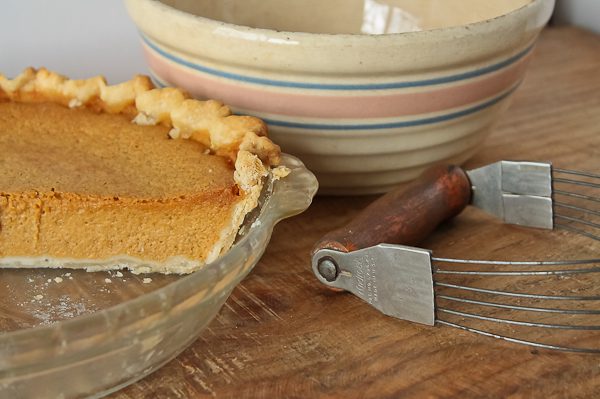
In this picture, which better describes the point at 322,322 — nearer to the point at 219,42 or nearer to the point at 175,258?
the point at 175,258

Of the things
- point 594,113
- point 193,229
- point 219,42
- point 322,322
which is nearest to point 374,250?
point 322,322

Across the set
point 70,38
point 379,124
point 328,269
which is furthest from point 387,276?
point 70,38

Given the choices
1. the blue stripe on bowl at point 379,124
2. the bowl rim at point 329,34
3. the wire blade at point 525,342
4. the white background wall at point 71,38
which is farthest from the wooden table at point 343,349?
the white background wall at point 71,38

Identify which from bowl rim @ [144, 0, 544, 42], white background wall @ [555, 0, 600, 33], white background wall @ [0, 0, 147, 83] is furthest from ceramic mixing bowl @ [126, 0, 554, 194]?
white background wall @ [555, 0, 600, 33]

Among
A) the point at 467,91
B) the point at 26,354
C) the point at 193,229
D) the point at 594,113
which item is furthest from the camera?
the point at 594,113

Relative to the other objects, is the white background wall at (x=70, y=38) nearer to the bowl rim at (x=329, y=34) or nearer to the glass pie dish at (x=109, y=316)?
the bowl rim at (x=329, y=34)

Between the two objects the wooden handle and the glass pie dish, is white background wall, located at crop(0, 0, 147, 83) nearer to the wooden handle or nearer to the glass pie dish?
the glass pie dish

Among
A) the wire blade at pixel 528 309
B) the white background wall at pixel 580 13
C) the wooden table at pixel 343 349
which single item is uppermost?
the white background wall at pixel 580 13
